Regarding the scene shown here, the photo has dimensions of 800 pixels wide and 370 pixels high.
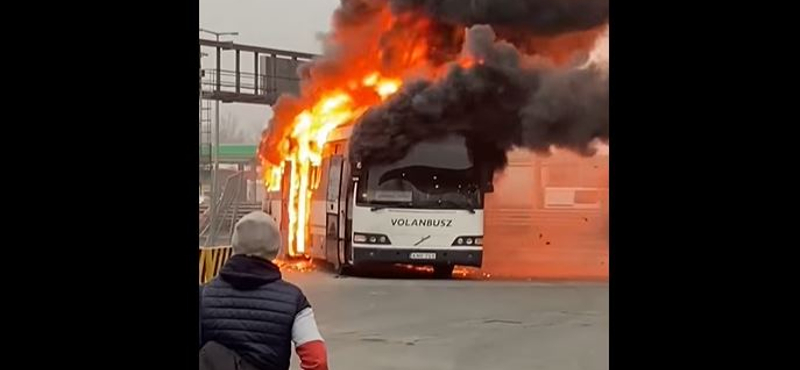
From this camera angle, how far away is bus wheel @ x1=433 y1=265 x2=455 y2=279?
530cm

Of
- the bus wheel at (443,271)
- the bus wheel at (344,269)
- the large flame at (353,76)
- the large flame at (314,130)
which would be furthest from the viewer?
the bus wheel at (443,271)

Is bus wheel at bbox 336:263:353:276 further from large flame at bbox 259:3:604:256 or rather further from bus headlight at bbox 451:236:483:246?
bus headlight at bbox 451:236:483:246

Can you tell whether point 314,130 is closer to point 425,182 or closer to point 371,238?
point 371,238

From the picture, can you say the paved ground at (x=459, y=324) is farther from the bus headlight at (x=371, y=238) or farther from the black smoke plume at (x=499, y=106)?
the bus headlight at (x=371, y=238)

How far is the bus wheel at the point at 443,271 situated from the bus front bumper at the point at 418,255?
1.8 inches

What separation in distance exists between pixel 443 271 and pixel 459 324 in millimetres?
1253

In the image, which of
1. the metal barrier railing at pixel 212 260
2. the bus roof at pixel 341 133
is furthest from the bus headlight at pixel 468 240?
the metal barrier railing at pixel 212 260

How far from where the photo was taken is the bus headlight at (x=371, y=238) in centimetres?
581

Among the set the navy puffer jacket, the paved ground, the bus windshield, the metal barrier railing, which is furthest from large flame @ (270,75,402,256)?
the navy puffer jacket

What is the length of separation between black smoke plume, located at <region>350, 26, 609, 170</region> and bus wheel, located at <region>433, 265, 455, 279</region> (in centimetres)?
69

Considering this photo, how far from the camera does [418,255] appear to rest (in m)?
5.77
